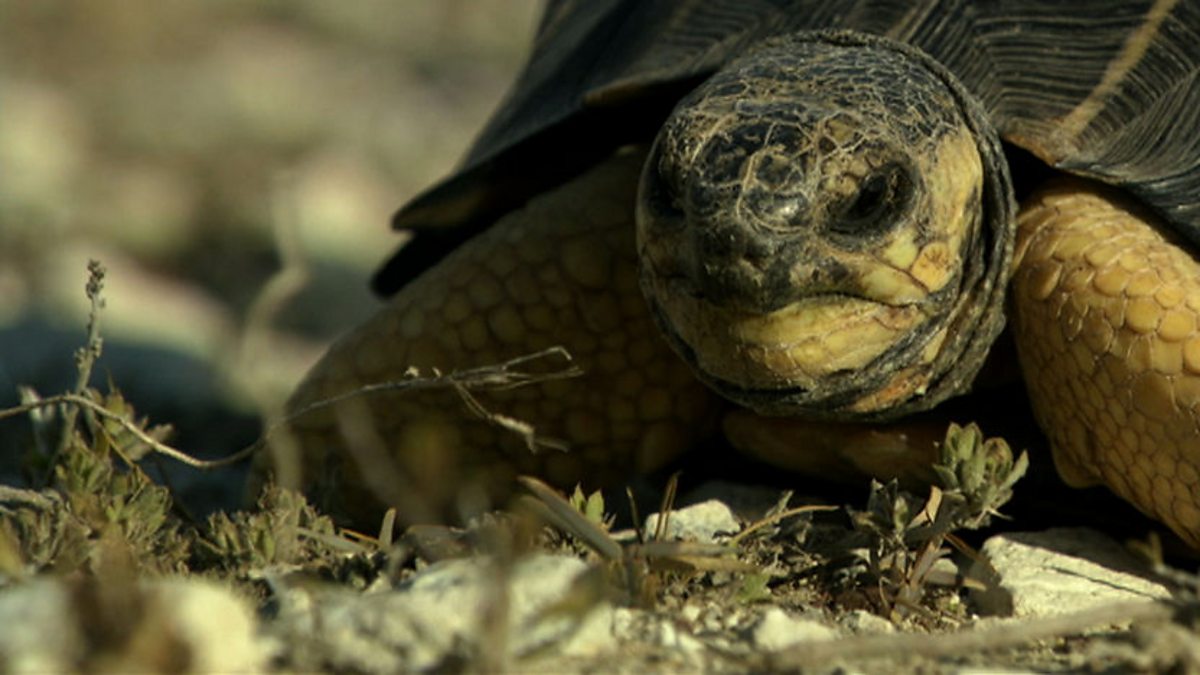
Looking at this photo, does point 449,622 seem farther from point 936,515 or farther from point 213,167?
point 213,167

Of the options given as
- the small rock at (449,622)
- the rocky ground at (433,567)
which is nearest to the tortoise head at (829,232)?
the rocky ground at (433,567)

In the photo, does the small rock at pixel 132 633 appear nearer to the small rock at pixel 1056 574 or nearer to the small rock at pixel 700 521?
the small rock at pixel 700 521

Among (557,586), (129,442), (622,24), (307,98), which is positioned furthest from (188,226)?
(557,586)

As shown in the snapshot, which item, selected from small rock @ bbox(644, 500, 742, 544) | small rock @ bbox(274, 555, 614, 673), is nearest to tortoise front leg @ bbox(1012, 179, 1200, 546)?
small rock @ bbox(644, 500, 742, 544)

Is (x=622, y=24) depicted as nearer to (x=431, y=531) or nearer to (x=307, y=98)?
(x=431, y=531)

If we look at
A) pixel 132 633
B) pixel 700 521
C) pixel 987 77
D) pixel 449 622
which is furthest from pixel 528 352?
pixel 132 633
